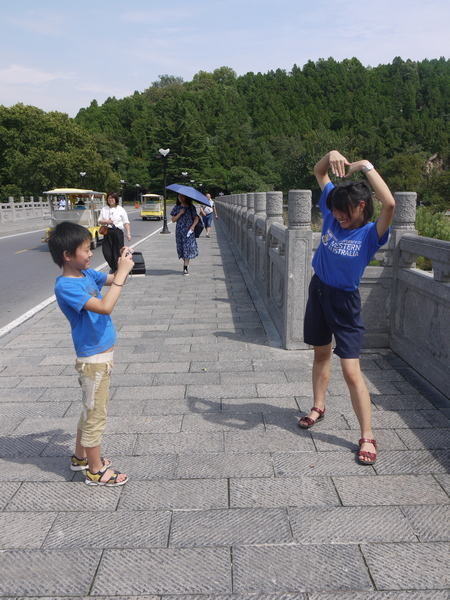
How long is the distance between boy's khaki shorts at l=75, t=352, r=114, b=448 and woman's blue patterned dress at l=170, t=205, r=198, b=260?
25.7 feet

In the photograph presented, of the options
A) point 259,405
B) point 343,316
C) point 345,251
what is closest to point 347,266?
point 345,251

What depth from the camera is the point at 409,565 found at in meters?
2.33

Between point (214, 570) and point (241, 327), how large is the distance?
4.56m

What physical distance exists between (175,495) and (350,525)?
932 mm

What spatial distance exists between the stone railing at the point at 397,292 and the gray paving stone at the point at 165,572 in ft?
8.52

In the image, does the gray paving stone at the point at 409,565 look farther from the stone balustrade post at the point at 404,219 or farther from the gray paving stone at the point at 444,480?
the stone balustrade post at the point at 404,219

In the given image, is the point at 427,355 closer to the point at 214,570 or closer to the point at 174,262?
the point at 214,570

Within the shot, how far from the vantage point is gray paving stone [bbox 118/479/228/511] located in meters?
2.82

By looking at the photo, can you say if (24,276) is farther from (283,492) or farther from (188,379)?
(283,492)

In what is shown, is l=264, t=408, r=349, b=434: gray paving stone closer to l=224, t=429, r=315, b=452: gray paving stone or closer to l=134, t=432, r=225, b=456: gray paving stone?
l=224, t=429, r=315, b=452: gray paving stone

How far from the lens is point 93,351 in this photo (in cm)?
293

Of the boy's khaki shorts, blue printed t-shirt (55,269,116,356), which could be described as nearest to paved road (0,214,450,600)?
the boy's khaki shorts

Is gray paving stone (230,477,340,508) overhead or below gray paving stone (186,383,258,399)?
overhead

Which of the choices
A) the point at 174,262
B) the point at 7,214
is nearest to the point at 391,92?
the point at 7,214
